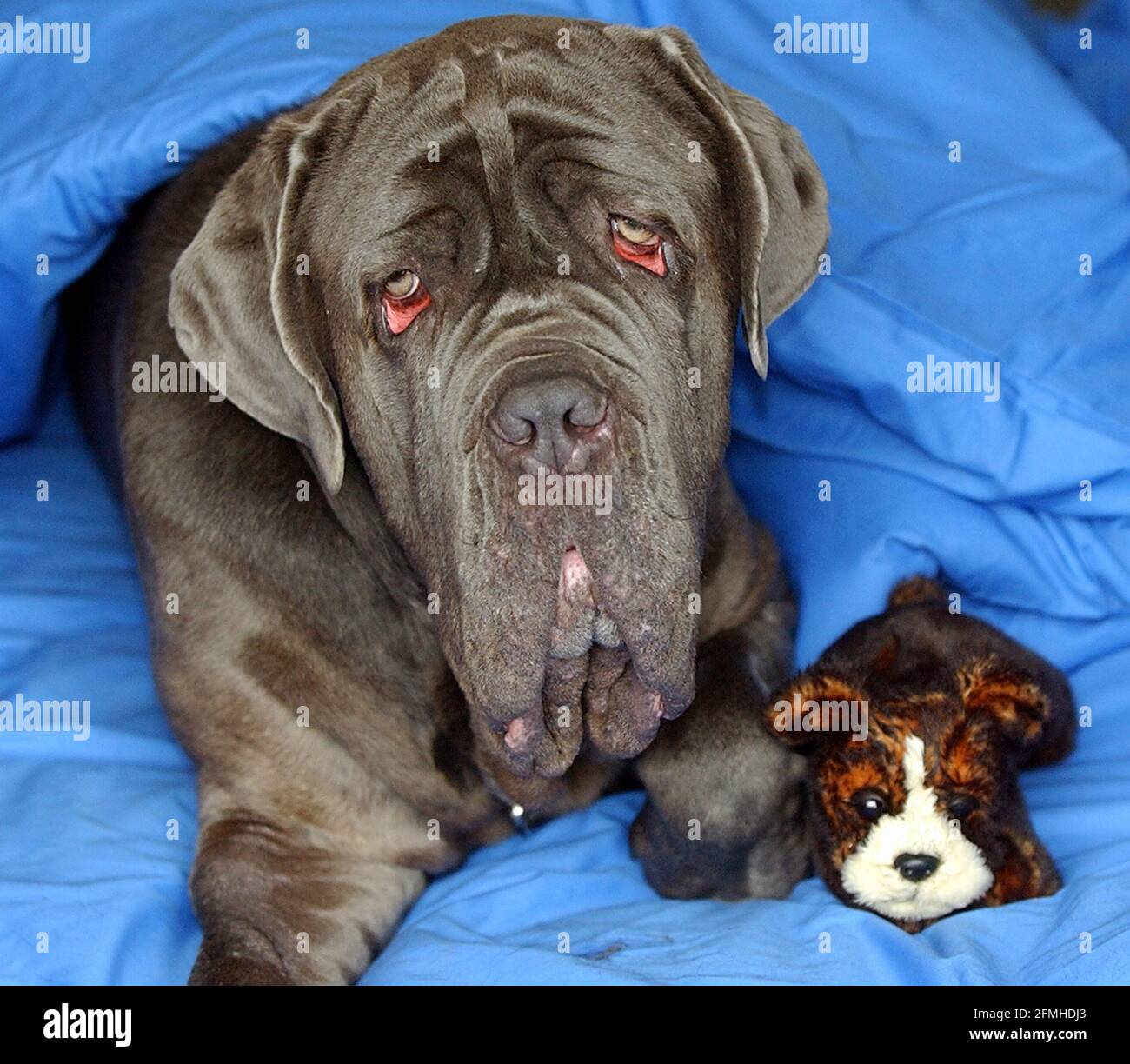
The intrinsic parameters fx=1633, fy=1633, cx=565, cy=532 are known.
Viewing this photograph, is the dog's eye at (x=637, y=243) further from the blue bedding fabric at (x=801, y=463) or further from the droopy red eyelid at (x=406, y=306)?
the blue bedding fabric at (x=801, y=463)

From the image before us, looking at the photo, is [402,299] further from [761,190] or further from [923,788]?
[923,788]

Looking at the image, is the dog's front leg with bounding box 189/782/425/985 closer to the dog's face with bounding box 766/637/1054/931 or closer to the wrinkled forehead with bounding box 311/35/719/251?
the dog's face with bounding box 766/637/1054/931

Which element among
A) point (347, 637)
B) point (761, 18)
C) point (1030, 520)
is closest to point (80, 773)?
point (347, 637)

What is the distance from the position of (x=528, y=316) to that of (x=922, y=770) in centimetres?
81

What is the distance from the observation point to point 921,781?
2.21 m

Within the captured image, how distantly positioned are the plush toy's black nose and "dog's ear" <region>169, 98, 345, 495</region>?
36.3 inches

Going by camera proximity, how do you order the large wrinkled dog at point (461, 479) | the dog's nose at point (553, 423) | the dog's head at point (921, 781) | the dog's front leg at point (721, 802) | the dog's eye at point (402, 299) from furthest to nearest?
the dog's front leg at point (721, 802) → the dog's head at point (921, 781) → the dog's eye at point (402, 299) → the large wrinkled dog at point (461, 479) → the dog's nose at point (553, 423)

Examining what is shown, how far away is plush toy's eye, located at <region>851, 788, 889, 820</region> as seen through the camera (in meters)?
2.23

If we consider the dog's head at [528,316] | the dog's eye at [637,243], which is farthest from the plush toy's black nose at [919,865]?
the dog's eye at [637,243]

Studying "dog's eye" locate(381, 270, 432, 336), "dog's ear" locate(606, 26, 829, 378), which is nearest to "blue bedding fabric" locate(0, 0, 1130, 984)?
"dog's ear" locate(606, 26, 829, 378)

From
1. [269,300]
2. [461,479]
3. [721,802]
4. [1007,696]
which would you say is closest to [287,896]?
A: [721,802]

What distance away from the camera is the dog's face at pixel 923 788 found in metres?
2.19
